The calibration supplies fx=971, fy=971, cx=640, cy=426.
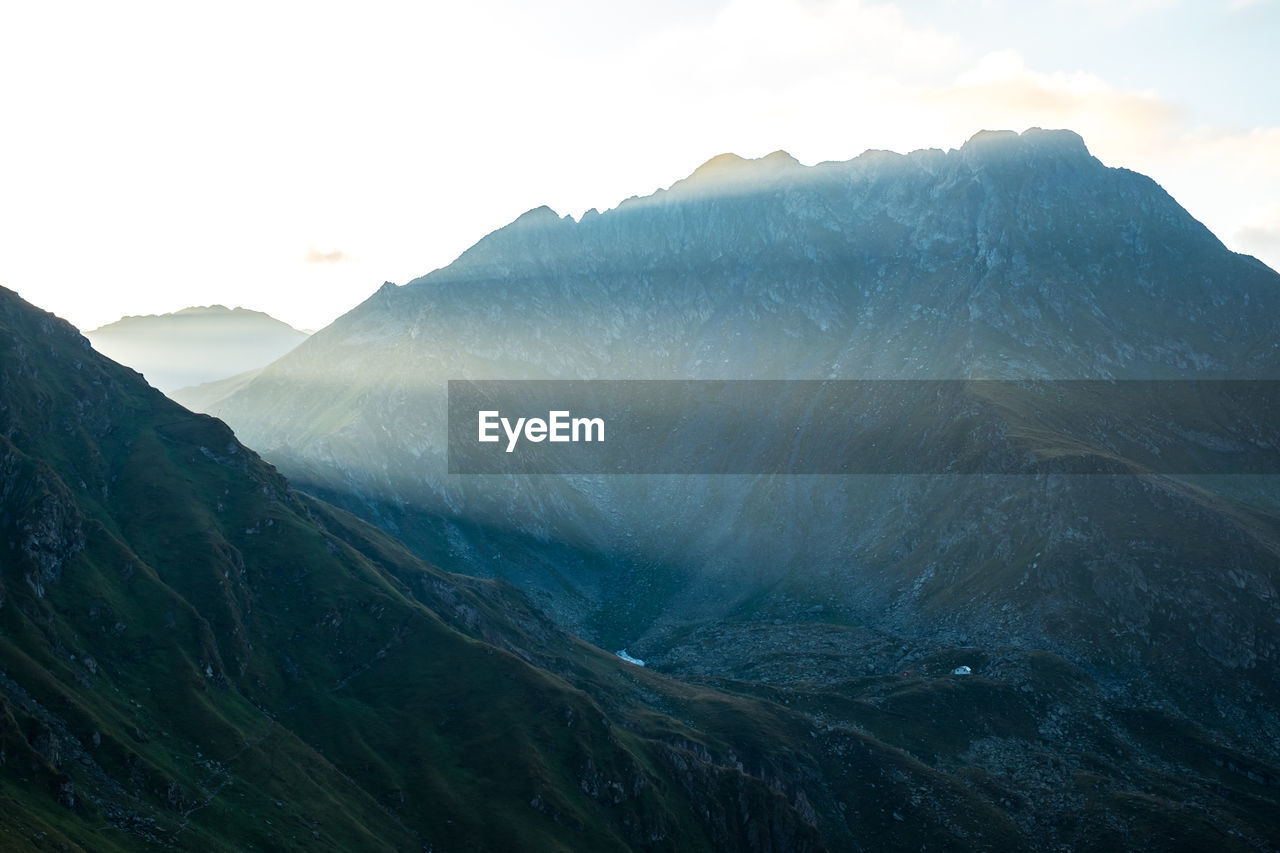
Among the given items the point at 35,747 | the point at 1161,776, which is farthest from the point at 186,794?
the point at 1161,776

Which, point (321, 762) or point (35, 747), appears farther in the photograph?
point (321, 762)

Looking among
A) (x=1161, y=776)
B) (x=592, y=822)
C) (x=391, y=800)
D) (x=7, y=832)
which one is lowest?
(x=1161, y=776)

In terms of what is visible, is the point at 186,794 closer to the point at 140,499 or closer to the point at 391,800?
the point at 391,800

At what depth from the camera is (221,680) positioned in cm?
15338

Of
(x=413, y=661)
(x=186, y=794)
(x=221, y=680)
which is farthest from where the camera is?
(x=413, y=661)

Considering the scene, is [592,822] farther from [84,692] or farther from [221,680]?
[84,692]

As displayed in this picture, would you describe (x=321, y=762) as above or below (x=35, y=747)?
below

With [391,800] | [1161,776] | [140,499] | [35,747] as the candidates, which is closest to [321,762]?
[391,800]

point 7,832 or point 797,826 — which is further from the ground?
point 7,832

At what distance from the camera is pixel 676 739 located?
19100cm

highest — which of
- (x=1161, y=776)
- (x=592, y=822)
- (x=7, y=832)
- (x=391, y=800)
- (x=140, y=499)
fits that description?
(x=140, y=499)

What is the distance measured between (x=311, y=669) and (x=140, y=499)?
4930cm

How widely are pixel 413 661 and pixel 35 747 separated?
75.6 meters

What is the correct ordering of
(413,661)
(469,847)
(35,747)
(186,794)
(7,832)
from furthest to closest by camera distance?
(413,661)
(469,847)
(186,794)
(35,747)
(7,832)
